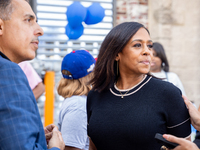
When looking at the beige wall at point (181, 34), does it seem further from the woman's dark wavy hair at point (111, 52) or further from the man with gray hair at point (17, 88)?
the man with gray hair at point (17, 88)

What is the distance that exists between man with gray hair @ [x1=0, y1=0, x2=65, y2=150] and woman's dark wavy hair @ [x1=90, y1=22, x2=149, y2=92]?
0.74 m

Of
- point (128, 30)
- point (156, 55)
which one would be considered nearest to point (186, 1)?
point (156, 55)

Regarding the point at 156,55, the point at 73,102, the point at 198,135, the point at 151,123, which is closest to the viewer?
the point at 151,123

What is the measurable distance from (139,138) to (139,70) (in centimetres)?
51

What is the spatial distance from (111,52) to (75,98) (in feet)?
1.84

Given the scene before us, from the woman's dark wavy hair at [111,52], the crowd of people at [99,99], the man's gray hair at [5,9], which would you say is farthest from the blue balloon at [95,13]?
the man's gray hair at [5,9]

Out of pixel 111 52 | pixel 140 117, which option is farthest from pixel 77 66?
pixel 140 117

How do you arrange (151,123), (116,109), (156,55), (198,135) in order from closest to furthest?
(151,123) → (116,109) → (198,135) → (156,55)

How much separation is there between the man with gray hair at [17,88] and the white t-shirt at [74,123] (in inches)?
27.3

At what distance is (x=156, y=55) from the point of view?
156 inches

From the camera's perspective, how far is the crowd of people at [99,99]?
108cm

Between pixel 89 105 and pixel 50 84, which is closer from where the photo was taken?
pixel 89 105

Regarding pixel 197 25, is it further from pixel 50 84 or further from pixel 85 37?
pixel 50 84

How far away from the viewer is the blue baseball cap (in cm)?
236
